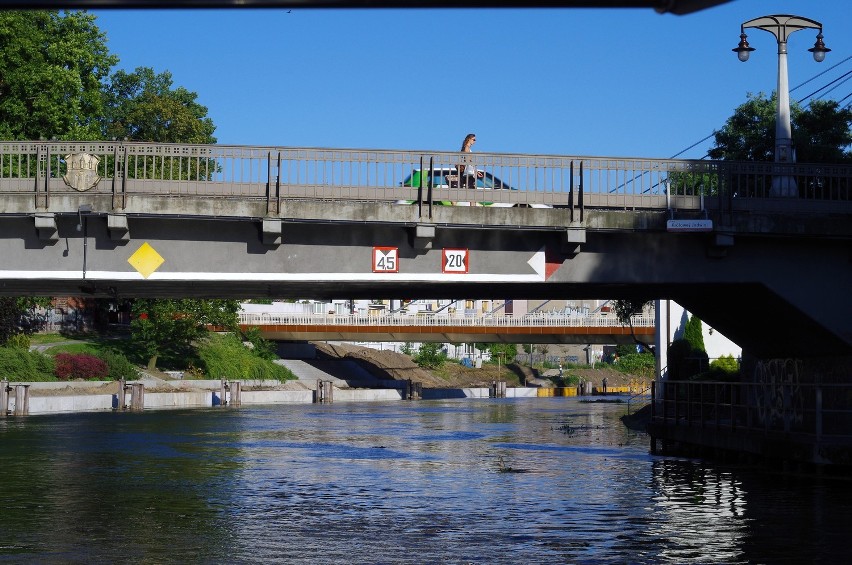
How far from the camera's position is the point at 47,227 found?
25.0 m

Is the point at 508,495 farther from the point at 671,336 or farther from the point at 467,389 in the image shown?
the point at 467,389

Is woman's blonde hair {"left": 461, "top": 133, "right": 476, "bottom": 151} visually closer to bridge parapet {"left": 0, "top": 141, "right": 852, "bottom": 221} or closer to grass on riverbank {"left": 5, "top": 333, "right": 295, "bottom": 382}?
bridge parapet {"left": 0, "top": 141, "right": 852, "bottom": 221}

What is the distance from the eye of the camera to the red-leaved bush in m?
65.0

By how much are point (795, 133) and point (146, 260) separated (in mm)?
27070

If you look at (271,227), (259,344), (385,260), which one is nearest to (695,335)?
(385,260)

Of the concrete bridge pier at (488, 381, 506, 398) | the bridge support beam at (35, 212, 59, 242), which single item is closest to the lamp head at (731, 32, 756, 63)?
the bridge support beam at (35, 212, 59, 242)

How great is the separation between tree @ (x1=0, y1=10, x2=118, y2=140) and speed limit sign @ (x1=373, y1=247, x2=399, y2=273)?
109 ft

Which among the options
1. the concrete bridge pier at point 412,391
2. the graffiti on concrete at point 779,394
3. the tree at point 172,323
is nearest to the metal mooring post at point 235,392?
the tree at point 172,323

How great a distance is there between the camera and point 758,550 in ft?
58.8

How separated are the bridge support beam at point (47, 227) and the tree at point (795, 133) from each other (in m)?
24.0

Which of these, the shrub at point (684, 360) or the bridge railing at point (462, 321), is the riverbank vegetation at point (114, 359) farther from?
the shrub at point (684, 360)

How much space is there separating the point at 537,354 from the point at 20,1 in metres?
149

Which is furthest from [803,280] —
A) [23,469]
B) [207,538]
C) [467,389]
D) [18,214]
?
[467,389]

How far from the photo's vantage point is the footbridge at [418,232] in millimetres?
25375
